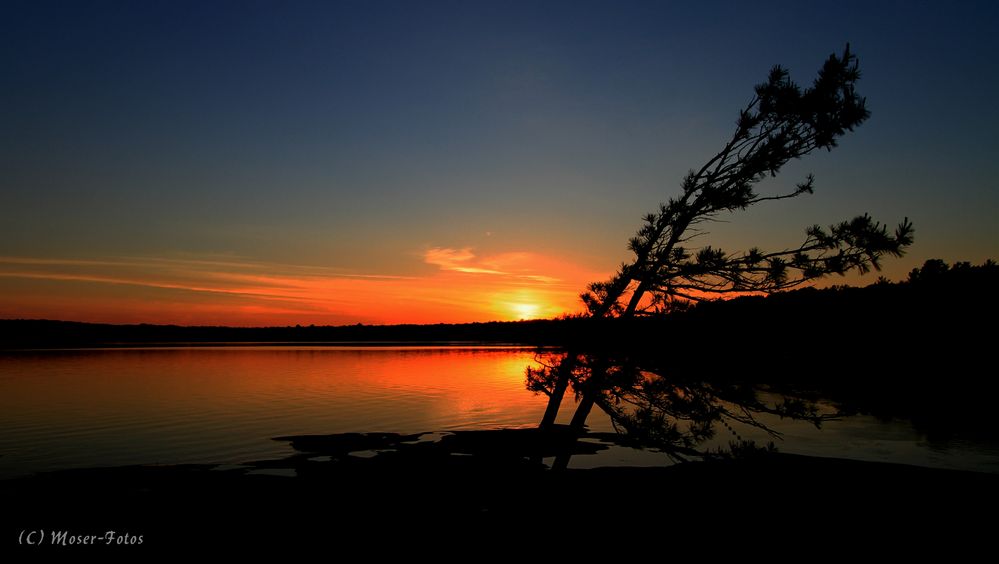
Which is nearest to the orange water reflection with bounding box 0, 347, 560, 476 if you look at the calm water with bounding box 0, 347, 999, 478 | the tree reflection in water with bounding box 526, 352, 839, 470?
the calm water with bounding box 0, 347, 999, 478

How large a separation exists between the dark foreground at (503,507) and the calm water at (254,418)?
2290 mm

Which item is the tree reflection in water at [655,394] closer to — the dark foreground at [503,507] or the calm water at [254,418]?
the dark foreground at [503,507]

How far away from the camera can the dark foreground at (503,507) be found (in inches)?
387

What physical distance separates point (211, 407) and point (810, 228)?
92.4ft

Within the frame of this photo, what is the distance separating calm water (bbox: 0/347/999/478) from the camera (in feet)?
56.0

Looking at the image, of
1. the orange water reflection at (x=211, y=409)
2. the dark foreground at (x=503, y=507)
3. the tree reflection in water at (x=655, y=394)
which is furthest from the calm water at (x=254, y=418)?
the tree reflection in water at (x=655, y=394)

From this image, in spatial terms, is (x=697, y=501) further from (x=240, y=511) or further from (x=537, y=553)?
(x=240, y=511)

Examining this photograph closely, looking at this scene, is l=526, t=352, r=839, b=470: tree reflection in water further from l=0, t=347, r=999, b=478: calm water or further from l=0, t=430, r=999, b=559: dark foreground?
l=0, t=347, r=999, b=478: calm water

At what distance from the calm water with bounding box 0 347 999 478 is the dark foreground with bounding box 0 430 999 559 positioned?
229cm

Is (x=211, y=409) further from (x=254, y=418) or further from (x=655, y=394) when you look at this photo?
(x=655, y=394)

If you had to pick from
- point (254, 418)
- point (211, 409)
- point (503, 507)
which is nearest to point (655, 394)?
point (503, 507)

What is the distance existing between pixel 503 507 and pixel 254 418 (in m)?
17.1

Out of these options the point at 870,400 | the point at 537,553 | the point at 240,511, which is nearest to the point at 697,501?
the point at 537,553

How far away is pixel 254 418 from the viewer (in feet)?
80.7
